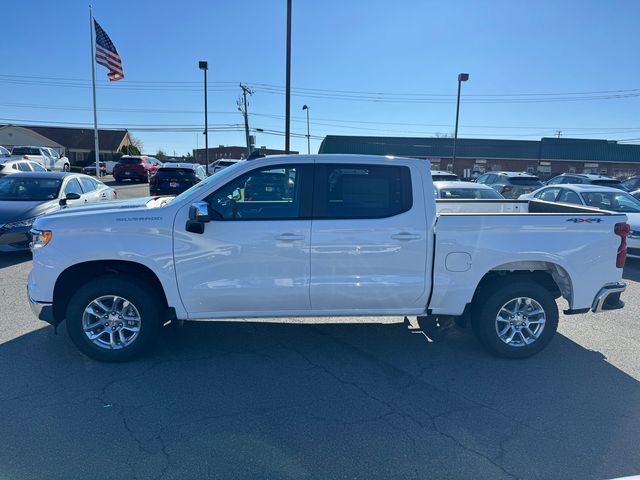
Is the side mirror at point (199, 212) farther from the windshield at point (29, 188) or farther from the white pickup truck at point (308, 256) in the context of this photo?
the windshield at point (29, 188)

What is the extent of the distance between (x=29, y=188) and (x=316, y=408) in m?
8.47

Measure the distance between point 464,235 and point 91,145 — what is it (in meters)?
74.4

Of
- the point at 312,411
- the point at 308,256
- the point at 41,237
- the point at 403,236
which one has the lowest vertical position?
the point at 312,411

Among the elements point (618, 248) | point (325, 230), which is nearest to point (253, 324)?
point (325, 230)

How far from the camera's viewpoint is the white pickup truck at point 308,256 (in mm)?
3979

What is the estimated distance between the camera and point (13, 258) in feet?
27.1

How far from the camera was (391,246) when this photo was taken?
4.11 metres

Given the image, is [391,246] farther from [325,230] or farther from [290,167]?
[290,167]

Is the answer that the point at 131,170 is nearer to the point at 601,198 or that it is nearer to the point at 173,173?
the point at 173,173

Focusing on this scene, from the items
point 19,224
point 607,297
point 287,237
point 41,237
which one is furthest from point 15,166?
point 607,297

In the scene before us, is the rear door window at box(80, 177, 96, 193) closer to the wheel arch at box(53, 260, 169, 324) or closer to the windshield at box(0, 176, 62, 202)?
the windshield at box(0, 176, 62, 202)

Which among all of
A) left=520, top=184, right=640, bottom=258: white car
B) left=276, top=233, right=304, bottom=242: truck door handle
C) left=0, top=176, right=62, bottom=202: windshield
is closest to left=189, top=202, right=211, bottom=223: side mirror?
left=276, top=233, right=304, bottom=242: truck door handle

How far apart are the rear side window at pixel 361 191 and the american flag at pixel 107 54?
2102cm

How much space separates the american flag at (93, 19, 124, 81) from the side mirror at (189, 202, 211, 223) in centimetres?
2086
